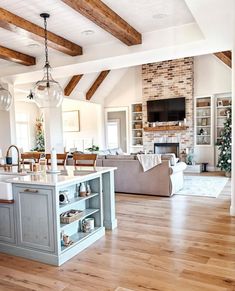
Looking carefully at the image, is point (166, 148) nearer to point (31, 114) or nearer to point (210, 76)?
point (210, 76)

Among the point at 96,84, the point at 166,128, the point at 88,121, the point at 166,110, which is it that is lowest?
the point at 166,128

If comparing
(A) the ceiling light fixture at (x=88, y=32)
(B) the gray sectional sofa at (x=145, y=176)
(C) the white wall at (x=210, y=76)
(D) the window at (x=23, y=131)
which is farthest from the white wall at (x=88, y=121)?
(A) the ceiling light fixture at (x=88, y=32)

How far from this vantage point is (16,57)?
17.4ft

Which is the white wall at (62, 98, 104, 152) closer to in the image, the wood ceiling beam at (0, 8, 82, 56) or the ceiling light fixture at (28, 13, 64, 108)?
the wood ceiling beam at (0, 8, 82, 56)

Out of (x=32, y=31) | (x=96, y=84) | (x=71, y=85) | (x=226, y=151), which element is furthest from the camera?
(x=96, y=84)

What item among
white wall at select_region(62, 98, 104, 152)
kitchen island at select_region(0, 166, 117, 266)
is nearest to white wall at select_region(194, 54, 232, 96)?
white wall at select_region(62, 98, 104, 152)

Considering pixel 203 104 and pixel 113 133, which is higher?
pixel 203 104

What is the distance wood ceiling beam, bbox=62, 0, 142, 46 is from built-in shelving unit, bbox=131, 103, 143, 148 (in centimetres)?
570

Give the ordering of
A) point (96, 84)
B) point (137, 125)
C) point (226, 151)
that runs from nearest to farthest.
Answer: point (226, 151), point (96, 84), point (137, 125)

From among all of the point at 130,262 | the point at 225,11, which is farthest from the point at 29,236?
the point at 225,11

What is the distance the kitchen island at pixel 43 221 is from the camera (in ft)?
8.81

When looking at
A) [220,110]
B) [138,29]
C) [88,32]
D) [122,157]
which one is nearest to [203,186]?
[122,157]

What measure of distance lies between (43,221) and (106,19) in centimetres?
270

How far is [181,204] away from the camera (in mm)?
4812
